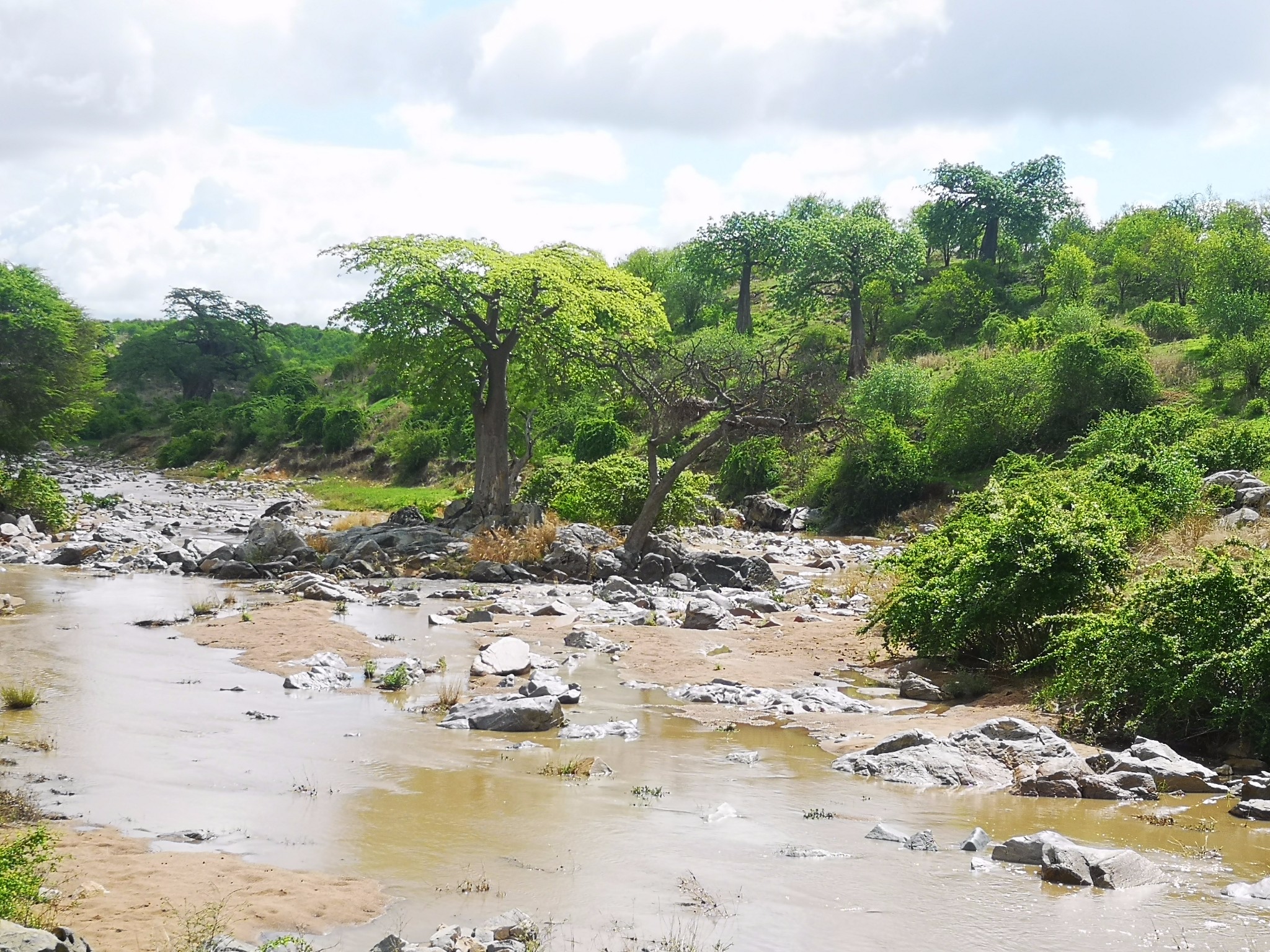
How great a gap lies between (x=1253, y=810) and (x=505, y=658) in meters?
7.78

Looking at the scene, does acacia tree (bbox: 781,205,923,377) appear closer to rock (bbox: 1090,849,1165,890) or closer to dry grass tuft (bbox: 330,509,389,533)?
dry grass tuft (bbox: 330,509,389,533)

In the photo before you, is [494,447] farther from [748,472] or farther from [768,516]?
[748,472]

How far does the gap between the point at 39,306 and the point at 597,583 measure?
42.1 meters

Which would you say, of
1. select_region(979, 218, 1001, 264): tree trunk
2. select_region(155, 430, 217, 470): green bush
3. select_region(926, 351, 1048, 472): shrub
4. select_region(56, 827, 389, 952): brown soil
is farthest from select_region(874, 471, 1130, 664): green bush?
select_region(979, 218, 1001, 264): tree trunk

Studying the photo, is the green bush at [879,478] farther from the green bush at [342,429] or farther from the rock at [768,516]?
the green bush at [342,429]

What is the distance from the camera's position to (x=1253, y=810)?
788cm

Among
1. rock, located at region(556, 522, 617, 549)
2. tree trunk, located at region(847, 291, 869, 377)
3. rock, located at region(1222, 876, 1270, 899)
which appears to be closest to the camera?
rock, located at region(1222, 876, 1270, 899)

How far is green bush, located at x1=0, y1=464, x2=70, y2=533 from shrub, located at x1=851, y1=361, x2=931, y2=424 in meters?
25.6

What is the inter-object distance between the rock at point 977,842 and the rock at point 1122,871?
775 mm

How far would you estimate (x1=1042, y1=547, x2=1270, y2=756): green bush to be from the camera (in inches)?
368

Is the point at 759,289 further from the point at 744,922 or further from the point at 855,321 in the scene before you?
the point at 744,922

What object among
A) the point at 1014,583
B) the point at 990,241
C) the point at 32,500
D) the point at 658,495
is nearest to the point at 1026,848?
the point at 1014,583

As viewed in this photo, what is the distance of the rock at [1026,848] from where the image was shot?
680 cm

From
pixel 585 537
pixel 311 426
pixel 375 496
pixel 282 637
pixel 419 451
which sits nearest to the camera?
pixel 282 637
